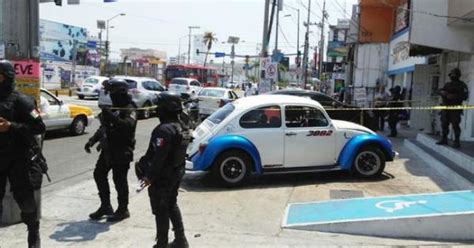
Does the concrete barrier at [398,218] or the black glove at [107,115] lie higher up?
the black glove at [107,115]

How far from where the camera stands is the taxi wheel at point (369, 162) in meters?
9.73

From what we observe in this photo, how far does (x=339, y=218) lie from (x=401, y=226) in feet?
2.46

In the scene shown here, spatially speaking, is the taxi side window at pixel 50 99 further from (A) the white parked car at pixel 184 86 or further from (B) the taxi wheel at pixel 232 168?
(A) the white parked car at pixel 184 86

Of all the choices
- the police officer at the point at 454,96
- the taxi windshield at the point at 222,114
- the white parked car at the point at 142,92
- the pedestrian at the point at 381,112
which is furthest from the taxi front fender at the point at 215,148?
the white parked car at the point at 142,92

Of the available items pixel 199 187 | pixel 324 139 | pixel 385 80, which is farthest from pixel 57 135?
pixel 385 80

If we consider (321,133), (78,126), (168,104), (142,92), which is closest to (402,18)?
(142,92)

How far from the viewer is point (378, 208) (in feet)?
23.2

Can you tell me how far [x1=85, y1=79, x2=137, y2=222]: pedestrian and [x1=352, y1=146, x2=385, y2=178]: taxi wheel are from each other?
454 cm

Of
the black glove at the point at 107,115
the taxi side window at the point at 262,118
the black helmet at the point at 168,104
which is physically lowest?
the taxi side window at the point at 262,118

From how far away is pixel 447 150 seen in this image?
11492mm

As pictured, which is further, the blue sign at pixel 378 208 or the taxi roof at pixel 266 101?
the taxi roof at pixel 266 101

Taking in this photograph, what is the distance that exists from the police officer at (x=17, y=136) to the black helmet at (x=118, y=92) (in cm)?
166

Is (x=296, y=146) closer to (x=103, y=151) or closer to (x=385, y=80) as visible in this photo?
(x=103, y=151)

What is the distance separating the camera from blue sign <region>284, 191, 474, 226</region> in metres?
6.66
